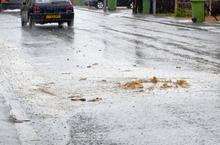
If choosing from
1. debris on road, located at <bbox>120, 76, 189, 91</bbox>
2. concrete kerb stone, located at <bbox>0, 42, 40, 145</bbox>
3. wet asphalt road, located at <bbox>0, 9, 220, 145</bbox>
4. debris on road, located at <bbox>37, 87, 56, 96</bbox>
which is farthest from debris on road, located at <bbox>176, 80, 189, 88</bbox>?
concrete kerb stone, located at <bbox>0, 42, 40, 145</bbox>

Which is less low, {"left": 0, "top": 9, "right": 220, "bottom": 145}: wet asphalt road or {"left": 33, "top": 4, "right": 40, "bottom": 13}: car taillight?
{"left": 33, "top": 4, "right": 40, "bottom": 13}: car taillight

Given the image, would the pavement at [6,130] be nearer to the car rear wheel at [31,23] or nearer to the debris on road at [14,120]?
the debris on road at [14,120]

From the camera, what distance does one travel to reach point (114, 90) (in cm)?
1162

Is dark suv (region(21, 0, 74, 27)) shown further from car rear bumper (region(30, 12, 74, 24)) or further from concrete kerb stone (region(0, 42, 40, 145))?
concrete kerb stone (region(0, 42, 40, 145))

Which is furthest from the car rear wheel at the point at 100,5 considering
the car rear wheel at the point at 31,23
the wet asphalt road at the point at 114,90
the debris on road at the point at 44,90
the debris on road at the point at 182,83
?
the debris on road at the point at 44,90

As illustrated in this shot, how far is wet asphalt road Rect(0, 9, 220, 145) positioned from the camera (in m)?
8.28

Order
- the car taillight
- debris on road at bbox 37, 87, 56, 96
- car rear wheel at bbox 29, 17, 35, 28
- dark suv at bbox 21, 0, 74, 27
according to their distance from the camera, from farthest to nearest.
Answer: car rear wheel at bbox 29, 17, 35, 28 → the car taillight → dark suv at bbox 21, 0, 74, 27 → debris on road at bbox 37, 87, 56, 96

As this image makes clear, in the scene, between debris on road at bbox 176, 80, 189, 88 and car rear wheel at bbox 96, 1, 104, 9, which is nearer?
debris on road at bbox 176, 80, 189, 88

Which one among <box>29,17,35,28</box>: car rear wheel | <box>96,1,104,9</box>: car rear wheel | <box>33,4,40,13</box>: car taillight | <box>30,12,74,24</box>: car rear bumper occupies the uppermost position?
<box>33,4,40,13</box>: car taillight

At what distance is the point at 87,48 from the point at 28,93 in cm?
831

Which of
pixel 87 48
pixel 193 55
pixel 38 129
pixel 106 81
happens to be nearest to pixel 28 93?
pixel 106 81

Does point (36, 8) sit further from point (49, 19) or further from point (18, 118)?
point (18, 118)

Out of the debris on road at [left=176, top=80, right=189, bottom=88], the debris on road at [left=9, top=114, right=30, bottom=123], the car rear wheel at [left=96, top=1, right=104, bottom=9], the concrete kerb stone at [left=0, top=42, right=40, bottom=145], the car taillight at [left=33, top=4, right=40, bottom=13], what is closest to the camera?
the concrete kerb stone at [left=0, top=42, right=40, bottom=145]

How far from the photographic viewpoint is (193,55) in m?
17.3
